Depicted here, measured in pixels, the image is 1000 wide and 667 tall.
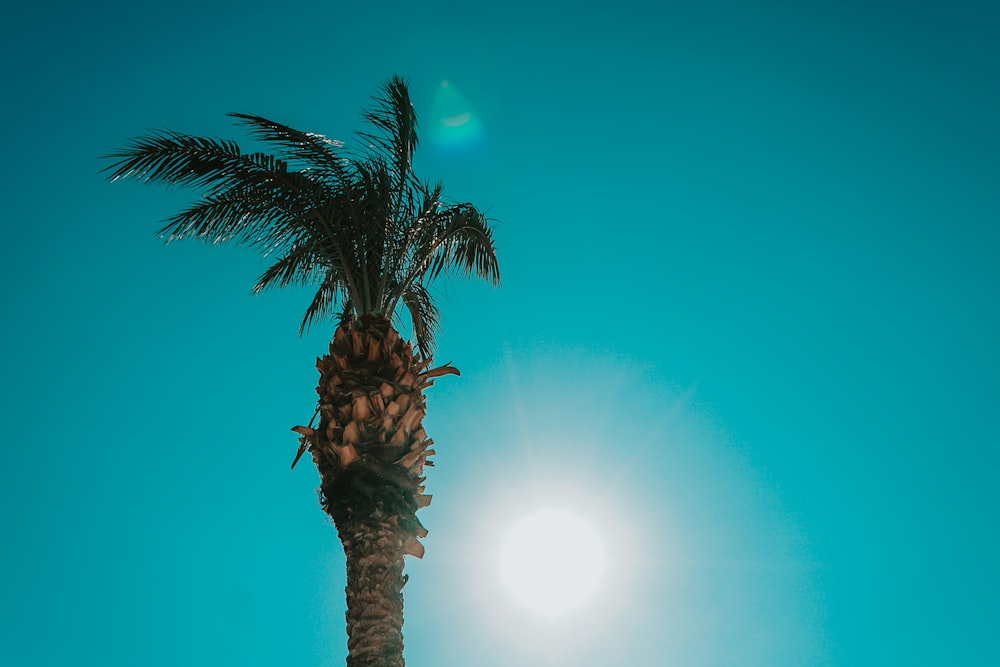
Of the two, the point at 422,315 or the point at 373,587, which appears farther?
the point at 422,315

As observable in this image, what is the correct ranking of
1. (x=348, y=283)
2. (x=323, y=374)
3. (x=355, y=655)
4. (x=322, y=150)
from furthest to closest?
(x=322, y=150) → (x=348, y=283) → (x=323, y=374) → (x=355, y=655)

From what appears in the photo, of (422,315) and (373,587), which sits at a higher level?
(422,315)

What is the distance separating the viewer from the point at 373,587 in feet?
27.2

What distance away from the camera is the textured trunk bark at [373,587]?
26.6 ft

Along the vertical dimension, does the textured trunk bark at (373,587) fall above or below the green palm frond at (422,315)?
below

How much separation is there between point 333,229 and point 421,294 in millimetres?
2617

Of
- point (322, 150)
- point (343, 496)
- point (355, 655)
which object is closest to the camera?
point (355, 655)

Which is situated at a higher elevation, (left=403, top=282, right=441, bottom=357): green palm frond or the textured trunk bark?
(left=403, top=282, right=441, bottom=357): green palm frond

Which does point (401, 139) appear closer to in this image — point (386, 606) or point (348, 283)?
point (348, 283)

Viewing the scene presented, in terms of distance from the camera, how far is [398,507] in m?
8.75

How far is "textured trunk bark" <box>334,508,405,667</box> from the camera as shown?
8094 mm

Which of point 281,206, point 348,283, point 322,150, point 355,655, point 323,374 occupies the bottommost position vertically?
point 355,655

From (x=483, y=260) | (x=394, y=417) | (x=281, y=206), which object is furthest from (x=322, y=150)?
(x=394, y=417)

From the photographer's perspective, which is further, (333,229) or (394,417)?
(333,229)
